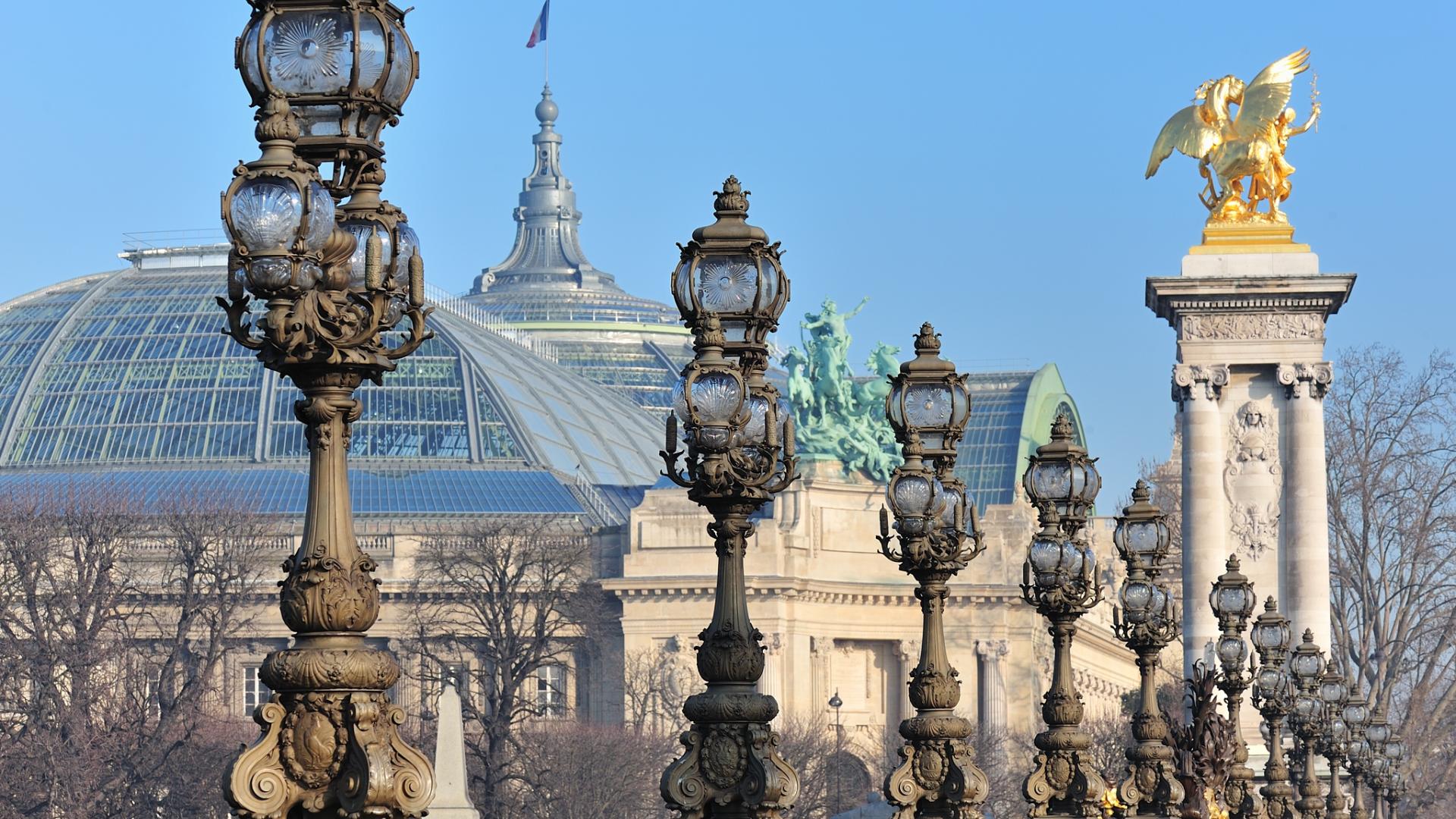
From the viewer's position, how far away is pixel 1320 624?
56031 millimetres

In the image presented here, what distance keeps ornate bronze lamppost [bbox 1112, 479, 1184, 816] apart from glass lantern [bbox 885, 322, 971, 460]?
29.1 ft

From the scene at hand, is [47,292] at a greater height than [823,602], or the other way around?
[47,292]

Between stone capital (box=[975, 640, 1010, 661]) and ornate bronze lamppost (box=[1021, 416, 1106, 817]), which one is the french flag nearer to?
stone capital (box=[975, 640, 1010, 661])

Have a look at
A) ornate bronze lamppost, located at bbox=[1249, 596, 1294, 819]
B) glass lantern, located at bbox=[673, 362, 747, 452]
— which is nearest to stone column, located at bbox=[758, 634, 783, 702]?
ornate bronze lamppost, located at bbox=[1249, 596, 1294, 819]

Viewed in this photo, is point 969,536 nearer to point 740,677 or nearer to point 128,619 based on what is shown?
point 740,677

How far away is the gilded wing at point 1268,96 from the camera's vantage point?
193 ft

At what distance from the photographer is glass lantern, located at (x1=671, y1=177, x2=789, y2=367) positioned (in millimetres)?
19516

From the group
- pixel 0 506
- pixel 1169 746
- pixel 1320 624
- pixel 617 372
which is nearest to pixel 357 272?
pixel 1169 746

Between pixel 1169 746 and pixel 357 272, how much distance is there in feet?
73.2

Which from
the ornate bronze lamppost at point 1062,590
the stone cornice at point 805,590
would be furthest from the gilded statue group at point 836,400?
the ornate bronze lamppost at point 1062,590

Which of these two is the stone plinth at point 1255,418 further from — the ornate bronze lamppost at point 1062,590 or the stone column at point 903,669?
the stone column at point 903,669

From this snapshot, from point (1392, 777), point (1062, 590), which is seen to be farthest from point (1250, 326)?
point (1062, 590)

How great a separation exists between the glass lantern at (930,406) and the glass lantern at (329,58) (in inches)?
456

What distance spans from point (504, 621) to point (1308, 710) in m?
59.3
